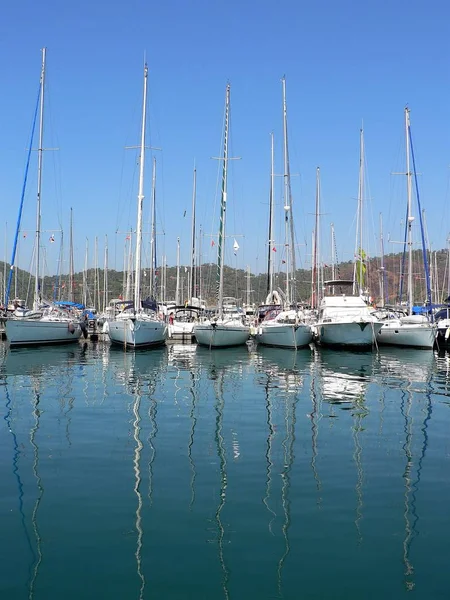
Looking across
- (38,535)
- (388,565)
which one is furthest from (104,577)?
(388,565)

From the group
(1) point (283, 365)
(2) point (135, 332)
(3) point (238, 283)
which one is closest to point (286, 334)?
(1) point (283, 365)

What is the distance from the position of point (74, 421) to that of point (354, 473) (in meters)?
7.87

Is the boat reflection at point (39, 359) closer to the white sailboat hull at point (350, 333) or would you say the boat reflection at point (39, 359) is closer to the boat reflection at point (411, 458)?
the boat reflection at point (411, 458)

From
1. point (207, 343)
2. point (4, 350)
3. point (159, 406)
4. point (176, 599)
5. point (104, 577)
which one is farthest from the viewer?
point (207, 343)

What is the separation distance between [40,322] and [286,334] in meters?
16.4

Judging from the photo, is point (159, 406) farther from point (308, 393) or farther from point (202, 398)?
point (308, 393)

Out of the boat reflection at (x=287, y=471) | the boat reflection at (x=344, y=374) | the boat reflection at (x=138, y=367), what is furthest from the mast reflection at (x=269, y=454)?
the boat reflection at (x=138, y=367)

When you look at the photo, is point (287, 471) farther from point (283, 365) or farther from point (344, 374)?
point (283, 365)

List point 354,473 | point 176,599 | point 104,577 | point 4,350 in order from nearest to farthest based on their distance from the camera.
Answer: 1. point 176,599
2. point 104,577
3. point 354,473
4. point 4,350

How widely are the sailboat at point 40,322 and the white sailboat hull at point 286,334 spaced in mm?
13926

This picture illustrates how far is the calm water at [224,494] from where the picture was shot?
684cm

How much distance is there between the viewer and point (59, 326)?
40250 mm

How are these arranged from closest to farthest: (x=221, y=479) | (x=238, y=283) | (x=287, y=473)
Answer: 1. (x=221, y=479)
2. (x=287, y=473)
3. (x=238, y=283)

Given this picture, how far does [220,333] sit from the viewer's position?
38156 millimetres
